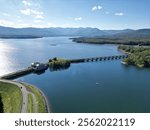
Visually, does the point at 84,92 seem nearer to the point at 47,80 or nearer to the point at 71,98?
the point at 71,98

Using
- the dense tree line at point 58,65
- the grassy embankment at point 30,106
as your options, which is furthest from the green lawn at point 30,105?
the dense tree line at point 58,65

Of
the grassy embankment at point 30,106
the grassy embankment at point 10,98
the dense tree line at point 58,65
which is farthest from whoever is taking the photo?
the dense tree line at point 58,65

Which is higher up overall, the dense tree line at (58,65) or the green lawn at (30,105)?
the green lawn at (30,105)

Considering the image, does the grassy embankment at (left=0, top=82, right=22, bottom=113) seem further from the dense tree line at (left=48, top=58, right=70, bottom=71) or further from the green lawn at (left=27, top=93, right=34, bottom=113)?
the dense tree line at (left=48, top=58, right=70, bottom=71)

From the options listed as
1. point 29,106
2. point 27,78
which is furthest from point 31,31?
point 29,106

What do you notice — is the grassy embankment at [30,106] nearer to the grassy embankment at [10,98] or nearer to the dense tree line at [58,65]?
the grassy embankment at [10,98]

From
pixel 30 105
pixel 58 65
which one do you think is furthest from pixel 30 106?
pixel 58 65

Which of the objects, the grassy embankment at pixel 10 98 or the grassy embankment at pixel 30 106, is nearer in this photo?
the grassy embankment at pixel 30 106

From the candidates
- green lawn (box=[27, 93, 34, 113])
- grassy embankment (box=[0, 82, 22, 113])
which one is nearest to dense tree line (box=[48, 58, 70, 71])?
grassy embankment (box=[0, 82, 22, 113])
